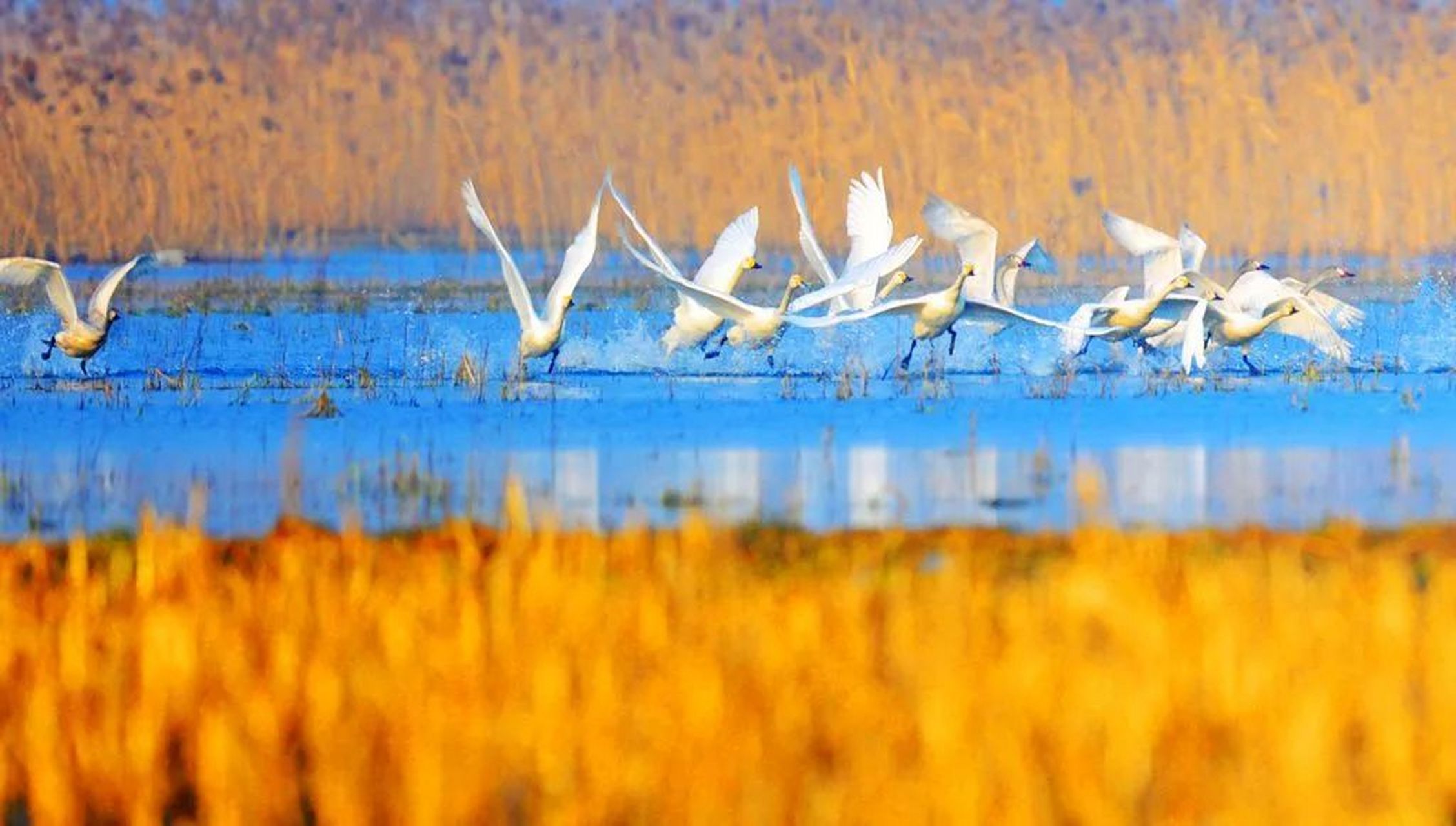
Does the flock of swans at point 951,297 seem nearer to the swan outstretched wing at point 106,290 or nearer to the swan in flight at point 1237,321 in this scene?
the swan in flight at point 1237,321

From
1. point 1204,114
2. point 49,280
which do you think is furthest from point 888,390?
point 1204,114

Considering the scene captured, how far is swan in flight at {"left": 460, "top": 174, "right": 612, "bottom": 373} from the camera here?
51.0 ft

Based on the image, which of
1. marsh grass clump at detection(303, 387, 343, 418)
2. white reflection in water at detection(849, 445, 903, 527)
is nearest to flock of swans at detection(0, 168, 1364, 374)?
marsh grass clump at detection(303, 387, 343, 418)

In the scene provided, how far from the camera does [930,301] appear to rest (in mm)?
16766

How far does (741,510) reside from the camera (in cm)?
1028

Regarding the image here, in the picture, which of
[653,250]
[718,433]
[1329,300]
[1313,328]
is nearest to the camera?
[718,433]

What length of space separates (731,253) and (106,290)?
427cm

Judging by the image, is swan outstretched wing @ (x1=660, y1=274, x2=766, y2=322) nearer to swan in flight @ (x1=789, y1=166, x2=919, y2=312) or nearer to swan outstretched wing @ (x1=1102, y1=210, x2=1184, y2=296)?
swan in flight @ (x1=789, y1=166, x2=919, y2=312)

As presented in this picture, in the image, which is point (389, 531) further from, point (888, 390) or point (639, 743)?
point (888, 390)

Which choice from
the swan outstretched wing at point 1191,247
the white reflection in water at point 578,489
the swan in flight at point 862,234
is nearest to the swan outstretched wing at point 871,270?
the swan in flight at point 862,234

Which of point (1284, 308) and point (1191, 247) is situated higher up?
point (1191, 247)

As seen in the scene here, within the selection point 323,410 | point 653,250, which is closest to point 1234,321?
point 653,250

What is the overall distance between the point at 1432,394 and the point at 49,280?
9.28 meters

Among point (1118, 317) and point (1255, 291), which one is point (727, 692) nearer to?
point (1118, 317)
